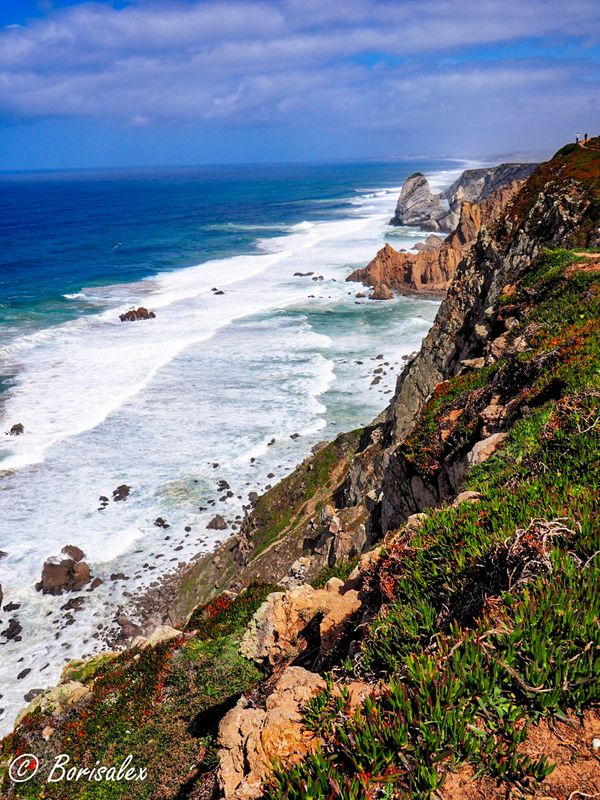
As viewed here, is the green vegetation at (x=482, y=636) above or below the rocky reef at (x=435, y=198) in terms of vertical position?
below

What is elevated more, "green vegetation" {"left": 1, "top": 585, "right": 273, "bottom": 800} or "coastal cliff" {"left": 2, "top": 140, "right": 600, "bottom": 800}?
"coastal cliff" {"left": 2, "top": 140, "right": 600, "bottom": 800}

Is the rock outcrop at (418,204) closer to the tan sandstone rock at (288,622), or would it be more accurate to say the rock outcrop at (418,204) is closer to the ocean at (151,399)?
the ocean at (151,399)

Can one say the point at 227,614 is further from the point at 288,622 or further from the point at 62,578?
the point at 62,578

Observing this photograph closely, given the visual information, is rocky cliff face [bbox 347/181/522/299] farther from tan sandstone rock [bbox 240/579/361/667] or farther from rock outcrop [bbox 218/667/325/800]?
rock outcrop [bbox 218/667/325/800]

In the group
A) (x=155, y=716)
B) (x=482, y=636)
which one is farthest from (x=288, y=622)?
(x=482, y=636)

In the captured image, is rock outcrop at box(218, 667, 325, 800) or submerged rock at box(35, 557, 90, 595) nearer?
rock outcrop at box(218, 667, 325, 800)

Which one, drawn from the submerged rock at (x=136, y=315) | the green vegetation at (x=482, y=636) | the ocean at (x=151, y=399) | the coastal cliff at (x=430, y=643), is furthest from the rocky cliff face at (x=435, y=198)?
the green vegetation at (x=482, y=636)

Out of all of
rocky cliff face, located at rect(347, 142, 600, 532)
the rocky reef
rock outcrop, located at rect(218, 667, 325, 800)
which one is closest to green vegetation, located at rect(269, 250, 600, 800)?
rock outcrop, located at rect(218, 667, 325, 800)
